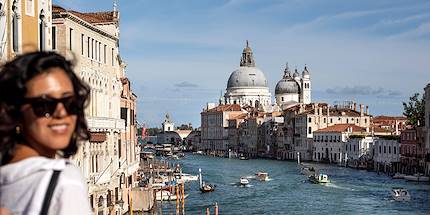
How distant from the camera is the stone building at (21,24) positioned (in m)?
6.73

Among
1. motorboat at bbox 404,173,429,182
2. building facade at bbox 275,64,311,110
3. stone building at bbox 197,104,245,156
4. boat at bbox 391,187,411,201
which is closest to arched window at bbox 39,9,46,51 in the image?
boat at bbox 391,187,411,201

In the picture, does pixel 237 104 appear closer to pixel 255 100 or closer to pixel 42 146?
pixel 255 100

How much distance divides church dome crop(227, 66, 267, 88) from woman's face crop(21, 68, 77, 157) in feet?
276

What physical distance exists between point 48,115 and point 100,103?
1233 cm

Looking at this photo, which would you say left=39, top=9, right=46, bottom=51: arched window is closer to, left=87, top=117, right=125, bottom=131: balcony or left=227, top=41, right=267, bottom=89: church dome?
left=87, top=117, right=125, bottom=131: balcony

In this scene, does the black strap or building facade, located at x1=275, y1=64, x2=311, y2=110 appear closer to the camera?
the black strap

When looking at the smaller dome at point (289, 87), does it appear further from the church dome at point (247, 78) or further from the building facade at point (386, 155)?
the building facade at point (386, 155)

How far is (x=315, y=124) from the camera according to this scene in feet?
181

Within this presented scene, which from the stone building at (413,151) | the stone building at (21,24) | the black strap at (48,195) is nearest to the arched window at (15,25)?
the stone building at (21,24)

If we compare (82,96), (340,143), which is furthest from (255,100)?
(82,96)

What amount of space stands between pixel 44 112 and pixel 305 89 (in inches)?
3126

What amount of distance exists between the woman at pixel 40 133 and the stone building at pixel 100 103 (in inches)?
→ 350

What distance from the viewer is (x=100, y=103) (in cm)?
1338

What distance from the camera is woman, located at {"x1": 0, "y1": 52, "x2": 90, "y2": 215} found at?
1122mm
